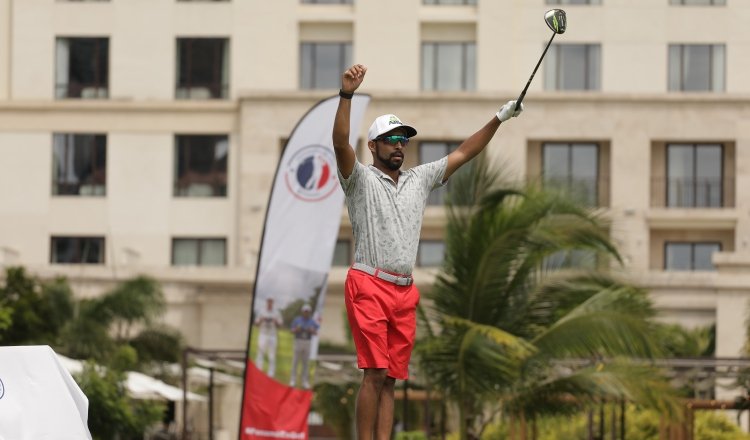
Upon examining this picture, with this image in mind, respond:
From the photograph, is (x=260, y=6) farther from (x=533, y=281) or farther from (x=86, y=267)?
(x=533, y=281)

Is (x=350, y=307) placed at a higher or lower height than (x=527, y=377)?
higher

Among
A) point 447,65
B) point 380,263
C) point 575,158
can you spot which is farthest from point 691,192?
point 380,263

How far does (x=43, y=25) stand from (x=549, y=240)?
130ft

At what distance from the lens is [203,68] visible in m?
60.0

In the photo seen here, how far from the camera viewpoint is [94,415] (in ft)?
88.6

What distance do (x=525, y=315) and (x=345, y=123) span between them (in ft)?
49.6

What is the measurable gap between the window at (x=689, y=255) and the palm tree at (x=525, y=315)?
111 ft

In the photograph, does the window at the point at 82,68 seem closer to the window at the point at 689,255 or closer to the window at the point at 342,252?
the window at the point at 342,252

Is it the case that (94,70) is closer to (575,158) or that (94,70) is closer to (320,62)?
(320,62)

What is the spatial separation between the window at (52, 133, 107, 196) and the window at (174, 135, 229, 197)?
8.61 ft

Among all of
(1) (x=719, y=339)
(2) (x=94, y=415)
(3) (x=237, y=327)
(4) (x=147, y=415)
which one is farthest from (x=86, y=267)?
(2) (x=94, y=415)

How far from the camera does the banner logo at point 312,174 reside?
2362 centimetres

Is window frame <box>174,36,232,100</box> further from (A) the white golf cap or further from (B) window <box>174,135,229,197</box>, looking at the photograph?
(A) the white golf cap

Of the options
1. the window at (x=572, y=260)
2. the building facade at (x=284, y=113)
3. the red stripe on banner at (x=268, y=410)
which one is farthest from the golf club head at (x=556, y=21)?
the building facade at (x=284, y=113)
